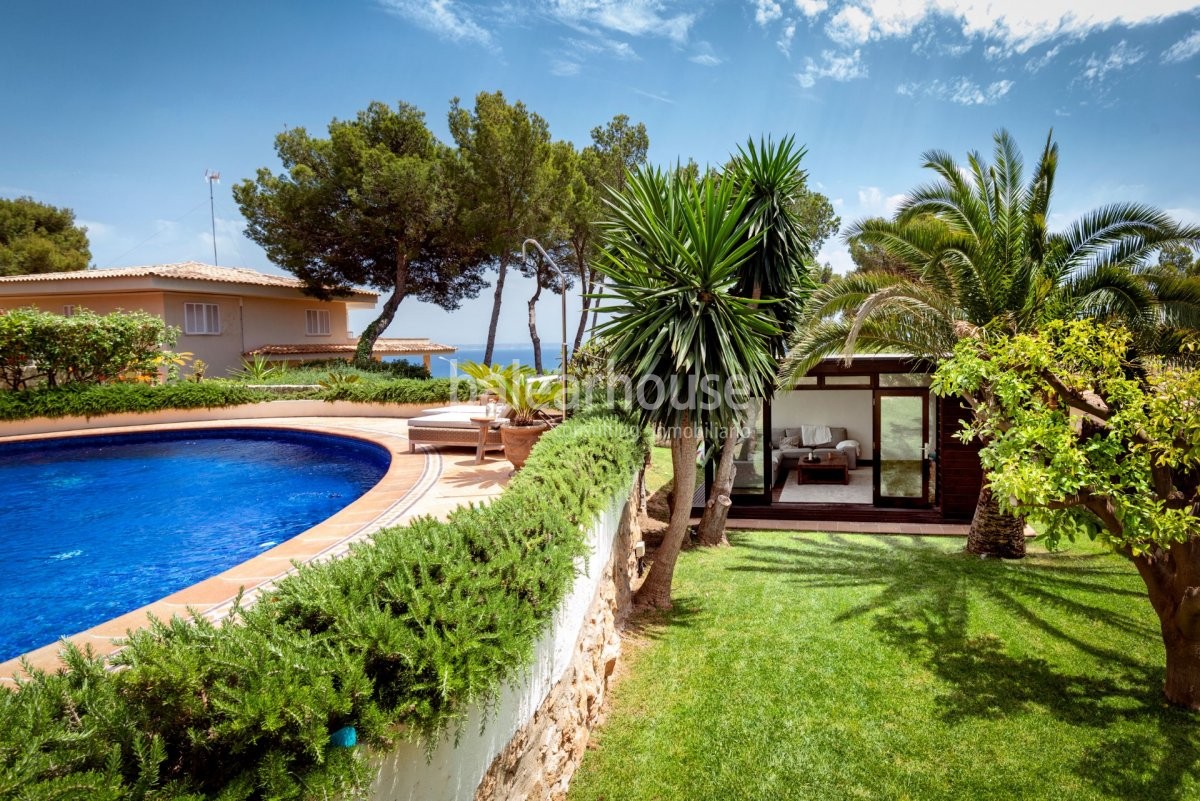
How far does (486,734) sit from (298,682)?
127 cm

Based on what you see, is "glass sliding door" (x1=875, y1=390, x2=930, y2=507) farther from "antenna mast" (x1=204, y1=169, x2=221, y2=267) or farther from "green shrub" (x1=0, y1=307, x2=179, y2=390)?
"antenna mast" (x1=204, y1=169, x2=221, y2=267)

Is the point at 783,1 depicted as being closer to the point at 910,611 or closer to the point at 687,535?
the point at 687,535

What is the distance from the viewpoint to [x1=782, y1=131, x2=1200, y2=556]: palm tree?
7906 millimetres

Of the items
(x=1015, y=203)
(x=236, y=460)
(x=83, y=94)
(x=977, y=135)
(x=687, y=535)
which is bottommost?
(x=687, y=535)

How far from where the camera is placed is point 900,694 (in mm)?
5504

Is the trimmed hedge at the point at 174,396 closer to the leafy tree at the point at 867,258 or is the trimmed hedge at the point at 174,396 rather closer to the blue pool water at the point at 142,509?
the blue pool water at the point at 142,509

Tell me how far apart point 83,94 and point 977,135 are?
37.0m

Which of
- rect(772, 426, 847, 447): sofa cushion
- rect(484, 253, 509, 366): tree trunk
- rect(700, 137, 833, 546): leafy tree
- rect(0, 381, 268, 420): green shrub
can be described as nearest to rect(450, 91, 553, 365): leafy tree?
rect(484, 253, 509, 366): tree trunk

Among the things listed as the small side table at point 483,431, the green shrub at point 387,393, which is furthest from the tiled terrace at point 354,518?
the green shrub at point 387,393

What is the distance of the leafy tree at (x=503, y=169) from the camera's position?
2398cm

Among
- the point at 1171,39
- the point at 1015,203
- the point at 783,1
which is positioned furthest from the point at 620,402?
the point at 1171,39

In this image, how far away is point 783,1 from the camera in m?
20.6

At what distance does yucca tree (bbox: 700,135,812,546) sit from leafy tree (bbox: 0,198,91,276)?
37.6m

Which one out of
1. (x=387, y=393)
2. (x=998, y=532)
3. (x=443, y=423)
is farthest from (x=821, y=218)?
(x=443, y=423)
